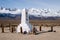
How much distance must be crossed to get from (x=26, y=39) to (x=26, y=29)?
419 centimetres

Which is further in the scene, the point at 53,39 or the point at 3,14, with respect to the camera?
the point at 3,14

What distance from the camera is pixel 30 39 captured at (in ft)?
55.5

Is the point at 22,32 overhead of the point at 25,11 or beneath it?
beneath

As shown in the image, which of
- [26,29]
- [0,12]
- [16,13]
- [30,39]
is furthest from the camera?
[16,13]

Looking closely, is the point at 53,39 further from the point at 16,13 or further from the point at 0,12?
the point at 16,13

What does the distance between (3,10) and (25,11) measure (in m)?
130

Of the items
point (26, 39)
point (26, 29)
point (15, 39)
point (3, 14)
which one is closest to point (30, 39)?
point (26, 39)

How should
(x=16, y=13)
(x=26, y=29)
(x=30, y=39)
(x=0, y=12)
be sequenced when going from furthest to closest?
(x=16, y=13), (x=0, y=12), (x=26, y=29), (x=30, y=39)

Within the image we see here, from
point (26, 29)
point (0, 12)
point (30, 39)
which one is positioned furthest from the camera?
point (0, 12)

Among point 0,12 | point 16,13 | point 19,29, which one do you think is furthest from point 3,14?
point 19,29

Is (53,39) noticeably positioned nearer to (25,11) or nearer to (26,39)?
(26,39)

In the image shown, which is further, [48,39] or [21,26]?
[21,26]

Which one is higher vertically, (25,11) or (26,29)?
(25,11)

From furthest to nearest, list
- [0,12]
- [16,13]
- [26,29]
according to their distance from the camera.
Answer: [16,13]
[0,12]
[26,29]
